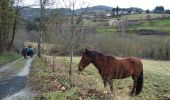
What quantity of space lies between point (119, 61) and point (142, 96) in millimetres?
2863

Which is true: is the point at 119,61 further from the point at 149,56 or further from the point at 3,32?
the point at 149,56

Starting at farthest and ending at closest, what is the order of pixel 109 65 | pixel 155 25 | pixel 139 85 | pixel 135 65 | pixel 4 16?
pixel 155 25 < pixel 4 16 < pixel 139 85 < pixel 135 65 < pixel 109 65

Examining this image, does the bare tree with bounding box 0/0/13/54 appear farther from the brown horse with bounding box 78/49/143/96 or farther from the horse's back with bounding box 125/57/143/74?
the brown horse with bounding box 78/49/143/96

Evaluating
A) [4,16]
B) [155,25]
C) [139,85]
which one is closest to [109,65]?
[139,85]

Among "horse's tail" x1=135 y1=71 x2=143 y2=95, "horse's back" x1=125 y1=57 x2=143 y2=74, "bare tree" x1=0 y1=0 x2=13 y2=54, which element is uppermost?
"bare tree" x1=0 y1=0 x2=13 y2=54

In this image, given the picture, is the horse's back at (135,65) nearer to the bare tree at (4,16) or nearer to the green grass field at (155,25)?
the bare tree at (4,16)

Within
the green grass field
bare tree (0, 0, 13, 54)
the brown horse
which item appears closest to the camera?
the brown horse

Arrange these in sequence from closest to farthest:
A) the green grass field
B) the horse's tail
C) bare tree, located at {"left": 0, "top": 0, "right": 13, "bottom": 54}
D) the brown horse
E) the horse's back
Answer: the brown horse, the horse's back, the horse's tail, bare tree, located at {"left": 0, "top": 0, "right": 13, "bottom": 54}, the green grass field

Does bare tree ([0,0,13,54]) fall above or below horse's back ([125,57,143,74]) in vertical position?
above

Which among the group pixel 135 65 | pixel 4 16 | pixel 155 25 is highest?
pixel 4 16

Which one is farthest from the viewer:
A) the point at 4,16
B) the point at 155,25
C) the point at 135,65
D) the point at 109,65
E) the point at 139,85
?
the point at 155,25

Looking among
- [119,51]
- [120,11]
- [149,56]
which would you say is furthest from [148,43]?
[120,11]

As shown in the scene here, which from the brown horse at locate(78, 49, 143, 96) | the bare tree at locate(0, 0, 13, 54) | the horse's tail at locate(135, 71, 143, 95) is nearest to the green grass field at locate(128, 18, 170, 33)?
the bare tree at locate(0, 0, 13, 54)

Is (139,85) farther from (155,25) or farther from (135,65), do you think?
(155,25)
